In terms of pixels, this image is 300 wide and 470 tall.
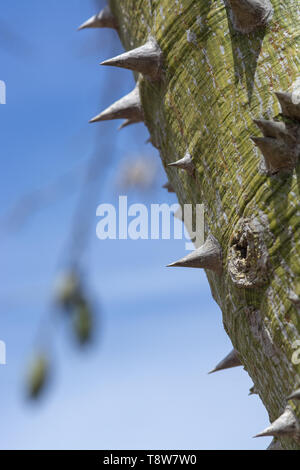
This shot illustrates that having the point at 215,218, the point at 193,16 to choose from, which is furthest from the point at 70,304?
the point at 193,16

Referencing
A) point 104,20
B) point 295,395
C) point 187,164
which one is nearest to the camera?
point 295,395

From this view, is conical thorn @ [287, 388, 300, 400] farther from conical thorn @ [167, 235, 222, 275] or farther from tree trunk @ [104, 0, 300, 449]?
conical thorn @ [167, 235, 222, 275]

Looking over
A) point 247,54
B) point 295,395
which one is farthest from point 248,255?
point 247,54

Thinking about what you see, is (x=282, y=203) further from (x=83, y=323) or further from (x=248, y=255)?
(x=83, y=323)

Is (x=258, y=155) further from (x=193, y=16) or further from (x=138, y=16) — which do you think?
(x=138, y=16)

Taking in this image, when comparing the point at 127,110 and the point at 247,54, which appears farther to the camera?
the point at 127,110

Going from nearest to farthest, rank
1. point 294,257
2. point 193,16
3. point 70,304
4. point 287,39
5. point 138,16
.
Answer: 1. point 294,257
2. point 287,39
3. point 193,16
4. point 138,16
5. point 70,304

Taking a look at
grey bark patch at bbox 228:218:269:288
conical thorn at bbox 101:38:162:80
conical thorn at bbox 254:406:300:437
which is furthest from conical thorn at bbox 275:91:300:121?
conical thorn at bbox 254:406:300:437
